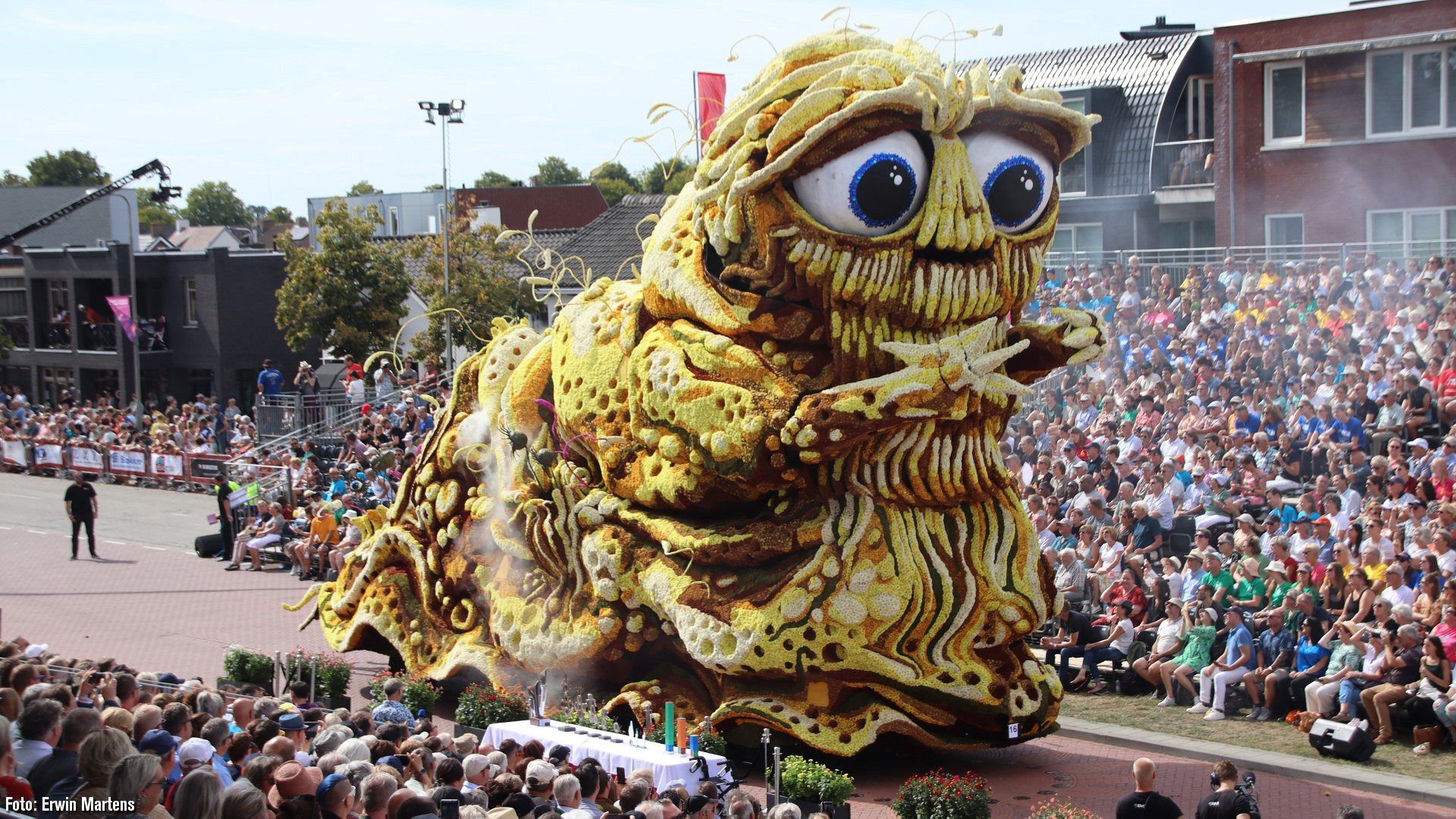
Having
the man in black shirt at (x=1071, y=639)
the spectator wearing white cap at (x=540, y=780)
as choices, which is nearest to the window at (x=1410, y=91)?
the man in black shirt at (x=1071, y=639)

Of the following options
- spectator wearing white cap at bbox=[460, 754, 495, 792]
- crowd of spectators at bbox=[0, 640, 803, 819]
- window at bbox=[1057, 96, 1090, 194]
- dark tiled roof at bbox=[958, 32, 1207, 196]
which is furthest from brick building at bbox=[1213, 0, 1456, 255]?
spectator wearing white cap at bbox=[460, 754, 495, 792]

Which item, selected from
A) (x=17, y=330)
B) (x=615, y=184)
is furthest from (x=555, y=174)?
(x=17, y=330)

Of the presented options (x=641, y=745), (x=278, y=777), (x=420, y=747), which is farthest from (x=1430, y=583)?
(x=278, y=777)

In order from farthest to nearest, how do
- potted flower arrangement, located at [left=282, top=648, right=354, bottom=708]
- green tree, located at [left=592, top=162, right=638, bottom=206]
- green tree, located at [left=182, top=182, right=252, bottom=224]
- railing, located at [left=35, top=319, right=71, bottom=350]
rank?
green tree, located at [left=182, top=182, right=252, bottom=224], green tree, located at [left=592, top=162, right=638, bottom=206], railing, located at [left=35, top=319, right=71, bottom=350], potted flower arrangement, located at [left=282, top=648, right=354, bottom=708]

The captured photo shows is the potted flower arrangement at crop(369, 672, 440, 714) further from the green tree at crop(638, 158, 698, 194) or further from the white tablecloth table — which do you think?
the green tree at crop(638, 158, 698, 194)

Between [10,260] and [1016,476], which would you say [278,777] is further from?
[10,260]

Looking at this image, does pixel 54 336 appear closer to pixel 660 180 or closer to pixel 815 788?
pixel 660 180

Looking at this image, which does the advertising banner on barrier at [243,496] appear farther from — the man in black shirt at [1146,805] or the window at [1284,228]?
the man in black shirt at [1146,805]
